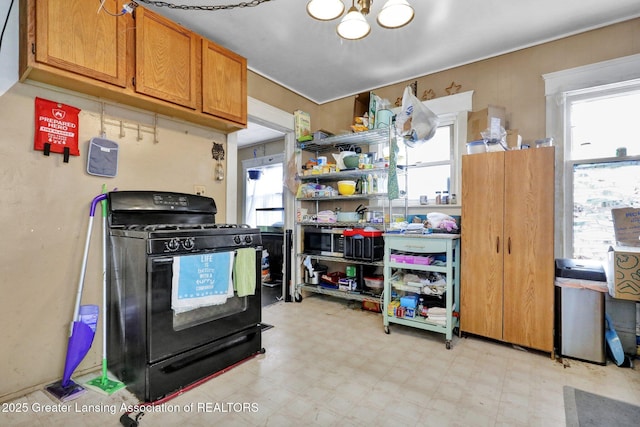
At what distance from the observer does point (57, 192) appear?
1.93 m

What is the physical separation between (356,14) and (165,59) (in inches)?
57.0

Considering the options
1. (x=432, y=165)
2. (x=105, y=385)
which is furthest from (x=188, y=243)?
(x=432, y=165)

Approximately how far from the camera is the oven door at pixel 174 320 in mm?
1694

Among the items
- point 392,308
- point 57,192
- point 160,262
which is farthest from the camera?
point 392,308

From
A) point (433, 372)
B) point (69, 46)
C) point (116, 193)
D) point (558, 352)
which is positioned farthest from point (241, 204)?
point (558, 352)

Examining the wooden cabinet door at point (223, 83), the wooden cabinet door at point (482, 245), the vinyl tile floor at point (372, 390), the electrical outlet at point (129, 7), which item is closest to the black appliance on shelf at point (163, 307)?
the vinyl tile floor at point (372, 390)

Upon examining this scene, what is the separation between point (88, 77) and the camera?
1841mm

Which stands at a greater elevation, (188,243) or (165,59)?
(165,59)

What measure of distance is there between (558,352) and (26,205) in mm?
3796

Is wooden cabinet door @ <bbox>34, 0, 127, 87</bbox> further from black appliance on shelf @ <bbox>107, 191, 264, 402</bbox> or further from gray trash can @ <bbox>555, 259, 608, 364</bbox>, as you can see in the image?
gray trash can @ <bbox>555, 259, 608, 364</bbox>

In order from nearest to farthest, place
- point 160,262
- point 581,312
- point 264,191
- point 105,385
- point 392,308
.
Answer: point 160,262 < point 105,385 < point 581,312 < point 392,308 < point 264,191

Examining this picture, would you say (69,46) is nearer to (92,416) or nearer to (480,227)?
(92,416)

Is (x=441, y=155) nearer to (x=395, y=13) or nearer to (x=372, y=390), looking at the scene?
(x=395, y=13)

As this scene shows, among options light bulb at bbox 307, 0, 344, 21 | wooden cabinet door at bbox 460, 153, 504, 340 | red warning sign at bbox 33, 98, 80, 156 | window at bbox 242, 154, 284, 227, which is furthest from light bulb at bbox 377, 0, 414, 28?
window at bbox 242, 154, 284, 227
